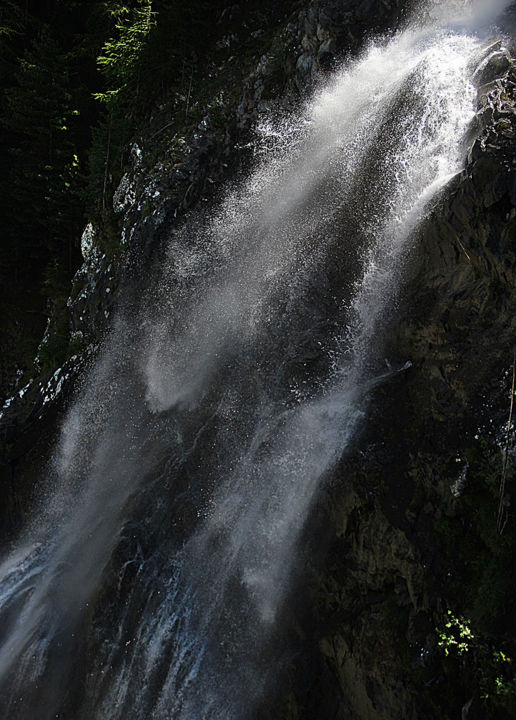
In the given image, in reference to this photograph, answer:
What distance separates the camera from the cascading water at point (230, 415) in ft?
27.3

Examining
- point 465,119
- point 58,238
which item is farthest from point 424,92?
point 58,238

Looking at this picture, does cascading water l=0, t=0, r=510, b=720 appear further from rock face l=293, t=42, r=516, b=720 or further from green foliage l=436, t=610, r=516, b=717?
green foliage l=436, t=610, r=516, b=717

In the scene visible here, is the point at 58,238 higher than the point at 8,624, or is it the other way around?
the point at 58,238

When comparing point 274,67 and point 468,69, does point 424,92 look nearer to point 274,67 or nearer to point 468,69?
point 468,69

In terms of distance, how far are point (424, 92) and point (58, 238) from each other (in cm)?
1135

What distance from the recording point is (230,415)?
10.2 meters

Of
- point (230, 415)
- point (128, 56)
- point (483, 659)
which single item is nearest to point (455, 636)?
point (483, 659)

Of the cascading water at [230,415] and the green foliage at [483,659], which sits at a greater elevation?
the cascading water at [230,415]

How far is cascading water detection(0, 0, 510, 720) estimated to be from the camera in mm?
8328

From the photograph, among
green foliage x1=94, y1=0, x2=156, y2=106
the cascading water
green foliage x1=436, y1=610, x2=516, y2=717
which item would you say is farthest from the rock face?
green foliage x1=94, y1=0, x2=156, y2=106

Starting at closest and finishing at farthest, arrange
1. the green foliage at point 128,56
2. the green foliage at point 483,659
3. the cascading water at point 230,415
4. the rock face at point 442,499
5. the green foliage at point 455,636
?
the green foliage at point 483,659 < the green foliage at point 455,636 < the rock face at point 442,499 < the cascading water at point 230,415 < the green foliage at point 128,56

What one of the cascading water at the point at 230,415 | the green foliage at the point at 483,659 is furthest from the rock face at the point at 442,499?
the cascading water at the point at 230,415

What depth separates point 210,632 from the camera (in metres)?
8.16

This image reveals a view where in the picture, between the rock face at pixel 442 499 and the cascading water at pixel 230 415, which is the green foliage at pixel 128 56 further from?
the rock face at pixel 442 499
